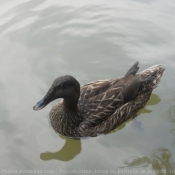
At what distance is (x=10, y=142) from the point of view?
548 cm

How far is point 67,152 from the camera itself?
5.46 meters

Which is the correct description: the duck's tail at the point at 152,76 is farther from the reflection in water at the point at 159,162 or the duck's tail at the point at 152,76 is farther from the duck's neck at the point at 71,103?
the duck's neck at the point at 71,103

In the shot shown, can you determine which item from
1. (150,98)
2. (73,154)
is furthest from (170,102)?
(73,154)

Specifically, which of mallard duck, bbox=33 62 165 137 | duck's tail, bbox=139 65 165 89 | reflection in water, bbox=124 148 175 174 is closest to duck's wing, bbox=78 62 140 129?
mallard duck, bbox=33 62 165 137

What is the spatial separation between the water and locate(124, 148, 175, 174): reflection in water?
16mm

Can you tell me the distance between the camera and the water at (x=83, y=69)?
5.30m

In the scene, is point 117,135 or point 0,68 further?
point 0,68

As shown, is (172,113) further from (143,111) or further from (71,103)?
(71,103)

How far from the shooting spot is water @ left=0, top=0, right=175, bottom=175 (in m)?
5.30

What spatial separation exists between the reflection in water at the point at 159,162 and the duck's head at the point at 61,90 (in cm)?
146

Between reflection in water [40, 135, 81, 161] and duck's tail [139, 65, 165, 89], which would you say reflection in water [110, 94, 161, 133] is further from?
reflection in water [40, 135, 81, 161]

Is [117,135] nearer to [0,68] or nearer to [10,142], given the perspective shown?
[10,142]

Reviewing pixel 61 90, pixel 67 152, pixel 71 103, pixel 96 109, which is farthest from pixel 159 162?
pixel 61 90

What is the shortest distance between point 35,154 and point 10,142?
0.51 metres
